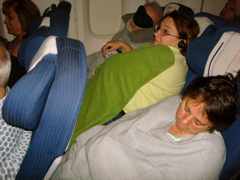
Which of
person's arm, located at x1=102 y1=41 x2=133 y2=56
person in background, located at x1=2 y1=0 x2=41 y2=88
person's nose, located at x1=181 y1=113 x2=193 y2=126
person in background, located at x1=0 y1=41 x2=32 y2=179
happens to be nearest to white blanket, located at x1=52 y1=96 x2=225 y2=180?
person's nose, located at x1=181 y1=113 x2=193 y2=126

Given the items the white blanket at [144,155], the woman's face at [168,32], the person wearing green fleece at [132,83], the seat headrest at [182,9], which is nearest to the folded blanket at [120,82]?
the person wearing green fleece at [132,83]

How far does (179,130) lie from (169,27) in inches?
34.0

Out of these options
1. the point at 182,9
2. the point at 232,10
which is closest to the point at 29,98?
the point at 182,9

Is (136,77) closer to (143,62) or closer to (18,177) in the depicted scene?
(143,62)

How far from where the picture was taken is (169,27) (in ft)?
4.71

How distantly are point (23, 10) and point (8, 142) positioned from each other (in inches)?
71.0

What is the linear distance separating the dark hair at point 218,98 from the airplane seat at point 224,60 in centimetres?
9

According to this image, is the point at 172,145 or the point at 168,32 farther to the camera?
the point at 168,32

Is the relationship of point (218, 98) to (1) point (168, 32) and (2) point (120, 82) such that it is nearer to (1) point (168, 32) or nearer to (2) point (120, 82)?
(2) point (120, 82)

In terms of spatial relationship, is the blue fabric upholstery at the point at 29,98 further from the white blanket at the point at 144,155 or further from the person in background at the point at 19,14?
the person in background at the point at 19,14

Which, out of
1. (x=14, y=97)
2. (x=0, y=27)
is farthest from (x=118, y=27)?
(x=14, y=97)

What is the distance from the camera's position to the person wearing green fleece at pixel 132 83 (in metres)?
1.15

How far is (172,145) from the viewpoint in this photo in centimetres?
94

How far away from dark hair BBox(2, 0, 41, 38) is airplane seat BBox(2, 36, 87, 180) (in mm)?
1606
